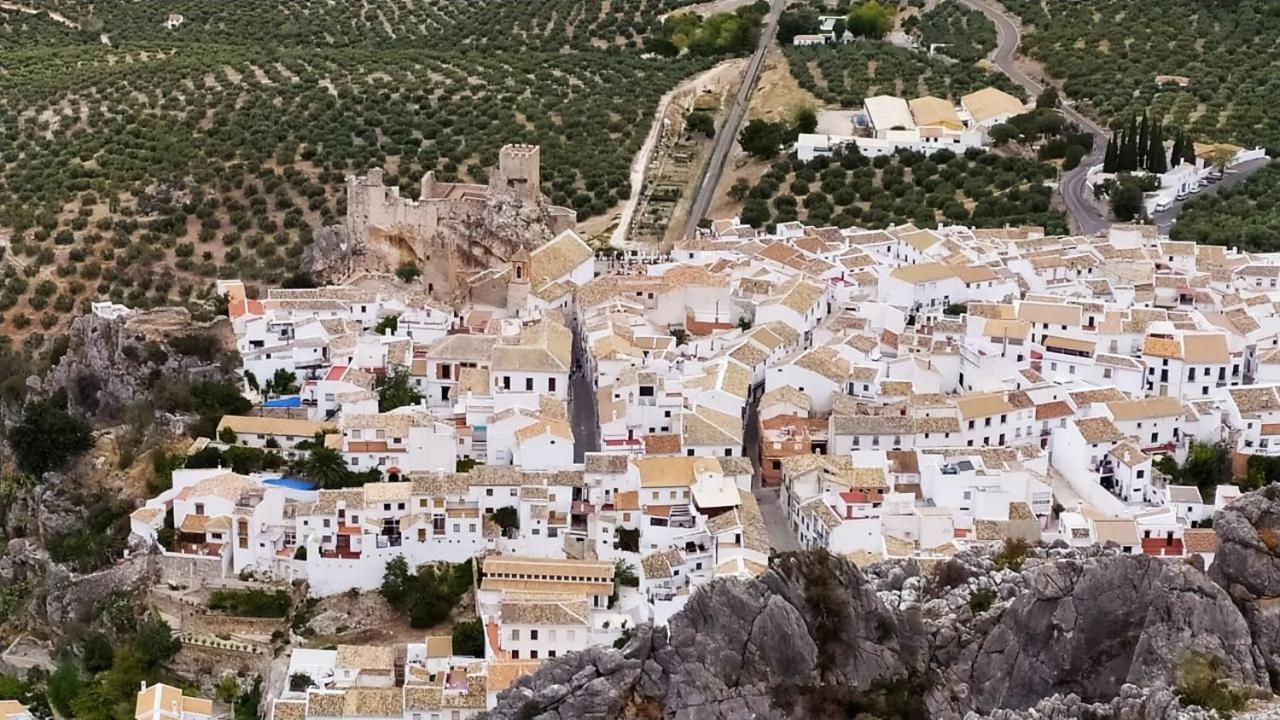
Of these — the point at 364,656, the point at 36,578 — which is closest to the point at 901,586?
the point at 364,656

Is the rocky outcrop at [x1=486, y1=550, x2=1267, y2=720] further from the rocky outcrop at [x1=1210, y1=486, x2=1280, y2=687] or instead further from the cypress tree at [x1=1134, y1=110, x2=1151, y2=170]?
the cypress tree at [x1=1134, y1=110, x2=1151, y2=170]

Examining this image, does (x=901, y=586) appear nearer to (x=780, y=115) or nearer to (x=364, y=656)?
(x=364, y=656)

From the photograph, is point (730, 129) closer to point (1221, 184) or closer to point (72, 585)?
point (1221, 184)

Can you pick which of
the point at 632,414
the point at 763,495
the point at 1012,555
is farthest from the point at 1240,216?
the point at 1012,555

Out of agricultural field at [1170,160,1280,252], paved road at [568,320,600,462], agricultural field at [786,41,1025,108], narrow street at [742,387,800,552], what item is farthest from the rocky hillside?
agricultural field at [786,41,1025,108]

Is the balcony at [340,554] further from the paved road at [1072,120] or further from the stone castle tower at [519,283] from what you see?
the paved road at [1072,120]

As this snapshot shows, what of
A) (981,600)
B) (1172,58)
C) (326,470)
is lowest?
(326,470)
